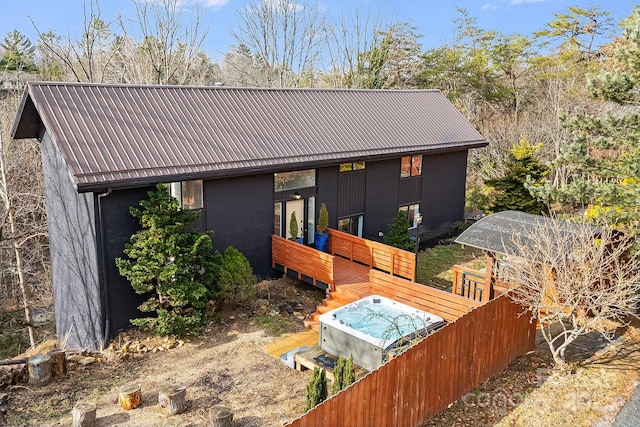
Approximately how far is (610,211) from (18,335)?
62.6 ft

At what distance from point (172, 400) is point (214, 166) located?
618 centimetres

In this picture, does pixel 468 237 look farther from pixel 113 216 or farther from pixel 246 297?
pixel 113 216

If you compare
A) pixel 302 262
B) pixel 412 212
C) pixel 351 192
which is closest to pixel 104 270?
pixel 302 262

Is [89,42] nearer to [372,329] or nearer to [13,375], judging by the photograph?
[13,375]

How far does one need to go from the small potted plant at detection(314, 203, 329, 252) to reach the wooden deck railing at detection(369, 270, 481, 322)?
3212mm

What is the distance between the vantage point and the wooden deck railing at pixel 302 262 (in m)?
13.4

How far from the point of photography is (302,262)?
13953 mm

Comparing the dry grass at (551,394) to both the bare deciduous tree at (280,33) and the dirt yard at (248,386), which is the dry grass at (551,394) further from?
the bare deciduous tree at (280,33)

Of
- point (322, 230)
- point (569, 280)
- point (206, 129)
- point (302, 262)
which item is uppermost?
point (206, 129)

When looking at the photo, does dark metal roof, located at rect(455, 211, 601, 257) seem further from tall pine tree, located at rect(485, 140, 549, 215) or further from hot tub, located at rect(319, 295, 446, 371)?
tall pine tree, located at rect(485, 140, 549, 215)

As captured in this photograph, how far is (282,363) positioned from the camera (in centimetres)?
1039

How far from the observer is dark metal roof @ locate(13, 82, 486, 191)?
1132 centimetres

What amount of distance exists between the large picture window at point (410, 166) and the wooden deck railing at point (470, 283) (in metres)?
6.36

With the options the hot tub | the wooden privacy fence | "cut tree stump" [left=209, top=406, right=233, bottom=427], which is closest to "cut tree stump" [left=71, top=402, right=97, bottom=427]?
"cut tree stump" [left=209, top=406, right=233, bottom=427]
